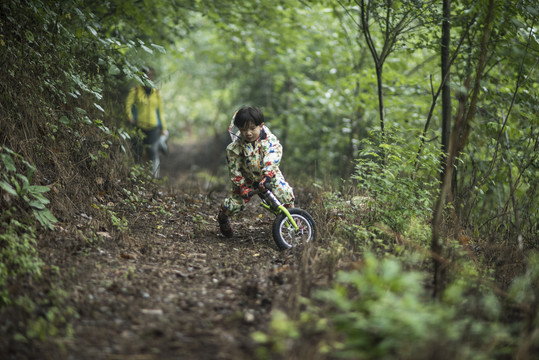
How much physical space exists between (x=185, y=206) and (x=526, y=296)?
4498mm

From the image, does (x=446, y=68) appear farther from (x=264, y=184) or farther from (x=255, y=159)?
(x=264, y=184)

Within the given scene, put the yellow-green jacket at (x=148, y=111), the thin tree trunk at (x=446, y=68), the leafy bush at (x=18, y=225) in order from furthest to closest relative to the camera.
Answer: the yellow-green jacket at (x=148, y=111)
the thin tree trunk at (x=446, y=68)
the leafy bush at (x=18, y=225)

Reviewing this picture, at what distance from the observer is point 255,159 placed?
5074 mm

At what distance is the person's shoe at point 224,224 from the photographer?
5168mm

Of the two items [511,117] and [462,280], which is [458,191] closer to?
[511,117]

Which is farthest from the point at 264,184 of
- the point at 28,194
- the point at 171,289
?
the point at 28,194

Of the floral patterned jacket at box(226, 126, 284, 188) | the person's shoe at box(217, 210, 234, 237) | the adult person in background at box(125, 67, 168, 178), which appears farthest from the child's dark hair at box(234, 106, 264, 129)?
the adult person in background at box(125, 67, 168, 178)

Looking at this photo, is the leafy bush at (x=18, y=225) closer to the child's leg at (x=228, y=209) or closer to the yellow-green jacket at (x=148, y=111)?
the child's leg at (x=228, y=209)

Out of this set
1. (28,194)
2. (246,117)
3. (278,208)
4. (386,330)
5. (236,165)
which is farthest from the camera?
(236,165)

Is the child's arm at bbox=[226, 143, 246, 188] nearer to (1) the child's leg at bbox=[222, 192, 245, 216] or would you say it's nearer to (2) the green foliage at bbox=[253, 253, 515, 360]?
Result: (1) the child's leg at bbox=[222, 192, 245, 216]

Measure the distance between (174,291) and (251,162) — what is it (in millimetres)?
2053

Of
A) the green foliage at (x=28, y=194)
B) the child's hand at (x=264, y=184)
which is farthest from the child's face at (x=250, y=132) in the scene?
the green foliage at (x=28, y=194)

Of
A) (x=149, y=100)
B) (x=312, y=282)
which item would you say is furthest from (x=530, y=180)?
(x=149, y=100)

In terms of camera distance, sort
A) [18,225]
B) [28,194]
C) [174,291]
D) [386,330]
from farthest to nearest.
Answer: [28,194] → [18,225] → [174,291] → [386,330]
